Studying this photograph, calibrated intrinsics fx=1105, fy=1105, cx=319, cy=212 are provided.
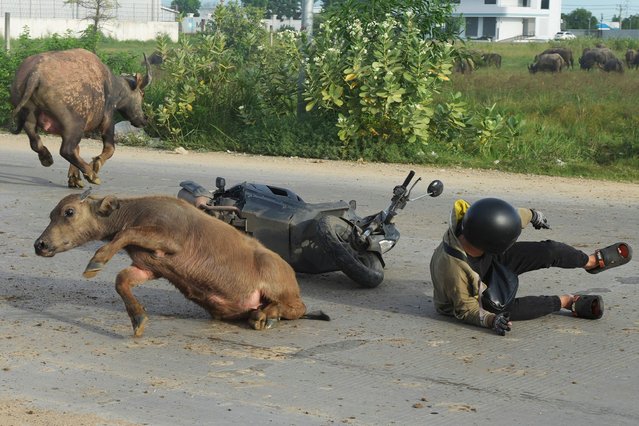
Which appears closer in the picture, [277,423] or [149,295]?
[277,423]

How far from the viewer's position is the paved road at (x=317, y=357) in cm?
536

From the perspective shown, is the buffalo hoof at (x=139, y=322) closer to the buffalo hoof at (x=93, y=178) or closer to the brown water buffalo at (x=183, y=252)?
the brown water buffalo at (x=183, y=252)

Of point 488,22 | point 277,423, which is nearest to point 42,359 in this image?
point 277,423

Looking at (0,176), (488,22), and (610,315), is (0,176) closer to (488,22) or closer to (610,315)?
(610,315)

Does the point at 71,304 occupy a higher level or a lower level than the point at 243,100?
lower

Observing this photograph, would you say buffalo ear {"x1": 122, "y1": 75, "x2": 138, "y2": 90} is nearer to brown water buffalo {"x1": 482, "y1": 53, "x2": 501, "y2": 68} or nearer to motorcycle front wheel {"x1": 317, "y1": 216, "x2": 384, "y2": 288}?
motorcycle front wheel {"x1": 317, "y1": 216, "x2": 384, "y2": 288}

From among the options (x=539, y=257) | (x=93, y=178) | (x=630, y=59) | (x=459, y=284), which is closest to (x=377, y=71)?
(x=93, y=178)

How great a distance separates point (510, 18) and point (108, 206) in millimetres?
103734

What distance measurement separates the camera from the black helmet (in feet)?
22.1

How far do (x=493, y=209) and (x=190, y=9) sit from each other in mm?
126798

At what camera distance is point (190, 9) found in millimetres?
130250

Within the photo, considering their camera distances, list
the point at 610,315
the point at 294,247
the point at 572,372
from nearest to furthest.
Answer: the point at 572,372
the point at 610,315
the point at 294,247

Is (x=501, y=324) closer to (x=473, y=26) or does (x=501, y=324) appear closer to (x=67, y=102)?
(x=67, y=102)

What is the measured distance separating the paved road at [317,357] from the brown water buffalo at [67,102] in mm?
2739
